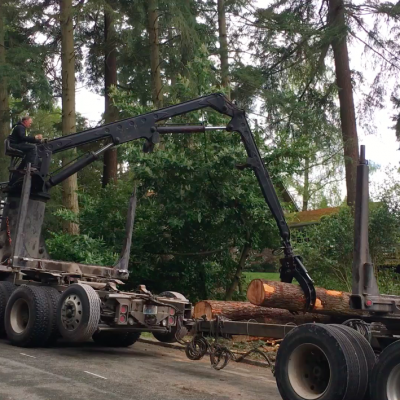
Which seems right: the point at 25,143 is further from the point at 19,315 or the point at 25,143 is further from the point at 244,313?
Answer: the point at 244,313

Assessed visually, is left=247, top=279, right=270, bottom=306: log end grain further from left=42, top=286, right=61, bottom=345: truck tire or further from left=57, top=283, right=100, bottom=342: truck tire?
left=42, top=286, right=61, bottom=345: truck tire

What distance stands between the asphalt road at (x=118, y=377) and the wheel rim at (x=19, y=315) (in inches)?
15.9

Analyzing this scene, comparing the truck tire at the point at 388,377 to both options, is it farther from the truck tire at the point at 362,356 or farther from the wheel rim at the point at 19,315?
the wheel rim at the point at 19,315

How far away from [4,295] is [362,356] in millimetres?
7622

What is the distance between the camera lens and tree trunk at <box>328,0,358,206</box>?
2172 centimetres

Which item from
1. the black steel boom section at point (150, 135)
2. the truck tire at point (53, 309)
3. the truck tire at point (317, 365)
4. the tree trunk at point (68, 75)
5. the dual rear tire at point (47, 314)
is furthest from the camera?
the tree trunk at point (68, 75)

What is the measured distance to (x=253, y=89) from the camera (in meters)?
24.2

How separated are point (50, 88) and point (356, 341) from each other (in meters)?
20.9

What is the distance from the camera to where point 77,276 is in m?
11.8

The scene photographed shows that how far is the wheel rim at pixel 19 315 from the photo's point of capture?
37.7ft

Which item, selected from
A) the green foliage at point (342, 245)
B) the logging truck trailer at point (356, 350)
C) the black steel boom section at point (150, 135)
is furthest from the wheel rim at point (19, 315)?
the green foliage at point (342, 245)

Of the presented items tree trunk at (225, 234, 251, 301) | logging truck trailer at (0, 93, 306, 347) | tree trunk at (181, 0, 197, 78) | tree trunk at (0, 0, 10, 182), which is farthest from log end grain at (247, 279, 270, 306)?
tree trunk at (0, 0, 10, 182)

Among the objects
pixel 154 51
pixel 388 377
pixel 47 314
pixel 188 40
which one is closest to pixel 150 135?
pixel 47 314

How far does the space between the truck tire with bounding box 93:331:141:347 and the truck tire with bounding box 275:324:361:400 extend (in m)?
5.41
